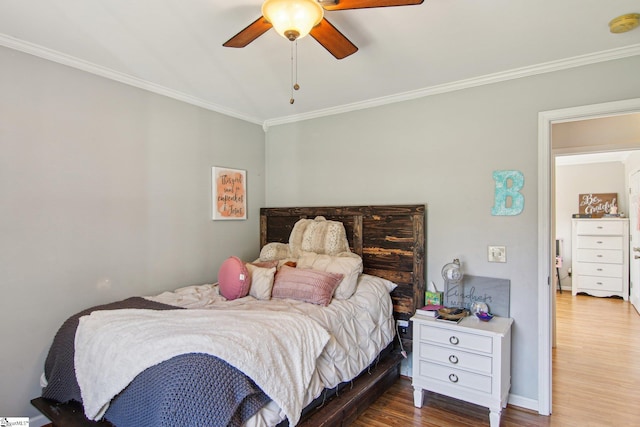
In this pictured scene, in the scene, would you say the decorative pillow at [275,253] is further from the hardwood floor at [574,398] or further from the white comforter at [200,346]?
the hardwood floor at [574,398]

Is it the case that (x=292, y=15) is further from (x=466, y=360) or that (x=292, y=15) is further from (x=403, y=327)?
(x=403, y=327)

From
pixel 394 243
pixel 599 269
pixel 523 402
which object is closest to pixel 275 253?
pixel 394 243

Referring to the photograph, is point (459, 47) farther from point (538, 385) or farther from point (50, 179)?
point (50, 179)

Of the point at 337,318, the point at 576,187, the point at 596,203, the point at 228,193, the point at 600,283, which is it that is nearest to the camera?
the point at 337,318

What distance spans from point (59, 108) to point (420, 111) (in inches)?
106

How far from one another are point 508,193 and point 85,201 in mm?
3064

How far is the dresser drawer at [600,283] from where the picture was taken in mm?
5988

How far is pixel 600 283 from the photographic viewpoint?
6.14m

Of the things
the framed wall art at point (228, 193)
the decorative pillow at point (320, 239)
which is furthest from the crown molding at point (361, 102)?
the decorative pillow at point (320, 239)

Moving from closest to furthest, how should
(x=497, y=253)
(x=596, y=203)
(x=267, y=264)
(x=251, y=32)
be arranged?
(x=251, y=32) → (x=497, y=253) → (x=267, y=264) → (x=596, y=203)

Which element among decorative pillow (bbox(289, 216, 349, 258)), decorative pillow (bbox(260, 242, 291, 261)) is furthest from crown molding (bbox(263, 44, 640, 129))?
decorative pillow (bbox(260, 242, 291, 261))

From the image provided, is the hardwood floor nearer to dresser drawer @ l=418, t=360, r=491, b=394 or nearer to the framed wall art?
dresser drawer @ l=418, t=360, r=491, b=394

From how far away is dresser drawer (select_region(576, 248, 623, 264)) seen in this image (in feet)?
19.7

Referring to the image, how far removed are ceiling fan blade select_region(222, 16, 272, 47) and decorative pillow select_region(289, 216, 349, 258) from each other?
1.81 metres
